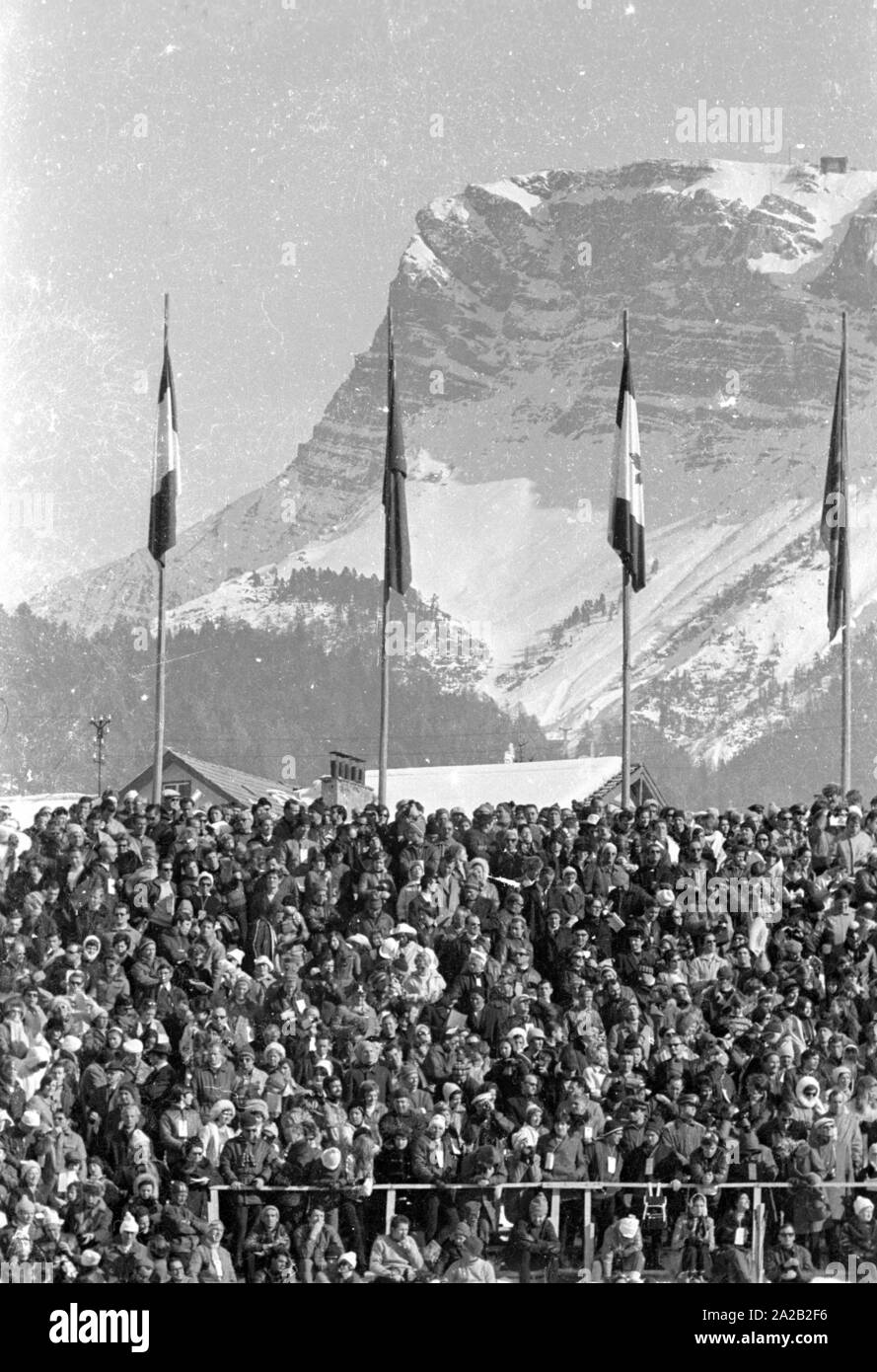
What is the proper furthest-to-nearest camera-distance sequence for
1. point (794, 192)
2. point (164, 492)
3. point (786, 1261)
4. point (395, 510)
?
point (794, 192) < point (395, 510) < point (164, 492) < point (786, 1261)

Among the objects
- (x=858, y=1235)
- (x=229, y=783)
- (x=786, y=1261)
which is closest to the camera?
(x=786, y=1261)

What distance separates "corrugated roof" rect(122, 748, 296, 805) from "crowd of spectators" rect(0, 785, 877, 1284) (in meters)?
9.83

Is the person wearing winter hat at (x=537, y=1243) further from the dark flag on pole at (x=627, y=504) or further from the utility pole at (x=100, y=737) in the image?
the utility pole at (x=100, y=737)

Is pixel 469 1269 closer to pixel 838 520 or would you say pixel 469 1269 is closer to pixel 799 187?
pixel 838 520

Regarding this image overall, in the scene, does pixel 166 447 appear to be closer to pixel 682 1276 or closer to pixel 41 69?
pixel 41 69

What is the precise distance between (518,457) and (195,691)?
711 cm

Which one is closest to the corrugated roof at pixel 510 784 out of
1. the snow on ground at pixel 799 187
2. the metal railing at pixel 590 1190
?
the snow on ground at pixel 799 187

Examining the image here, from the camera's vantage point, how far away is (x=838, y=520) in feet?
84.1

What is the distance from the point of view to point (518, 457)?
43875mm

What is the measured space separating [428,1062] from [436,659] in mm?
25183

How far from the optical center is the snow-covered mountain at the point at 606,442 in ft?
135

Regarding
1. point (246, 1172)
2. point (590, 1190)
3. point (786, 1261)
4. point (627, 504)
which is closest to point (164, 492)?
point (627, 504)

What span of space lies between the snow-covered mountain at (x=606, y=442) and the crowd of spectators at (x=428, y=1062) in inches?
788
